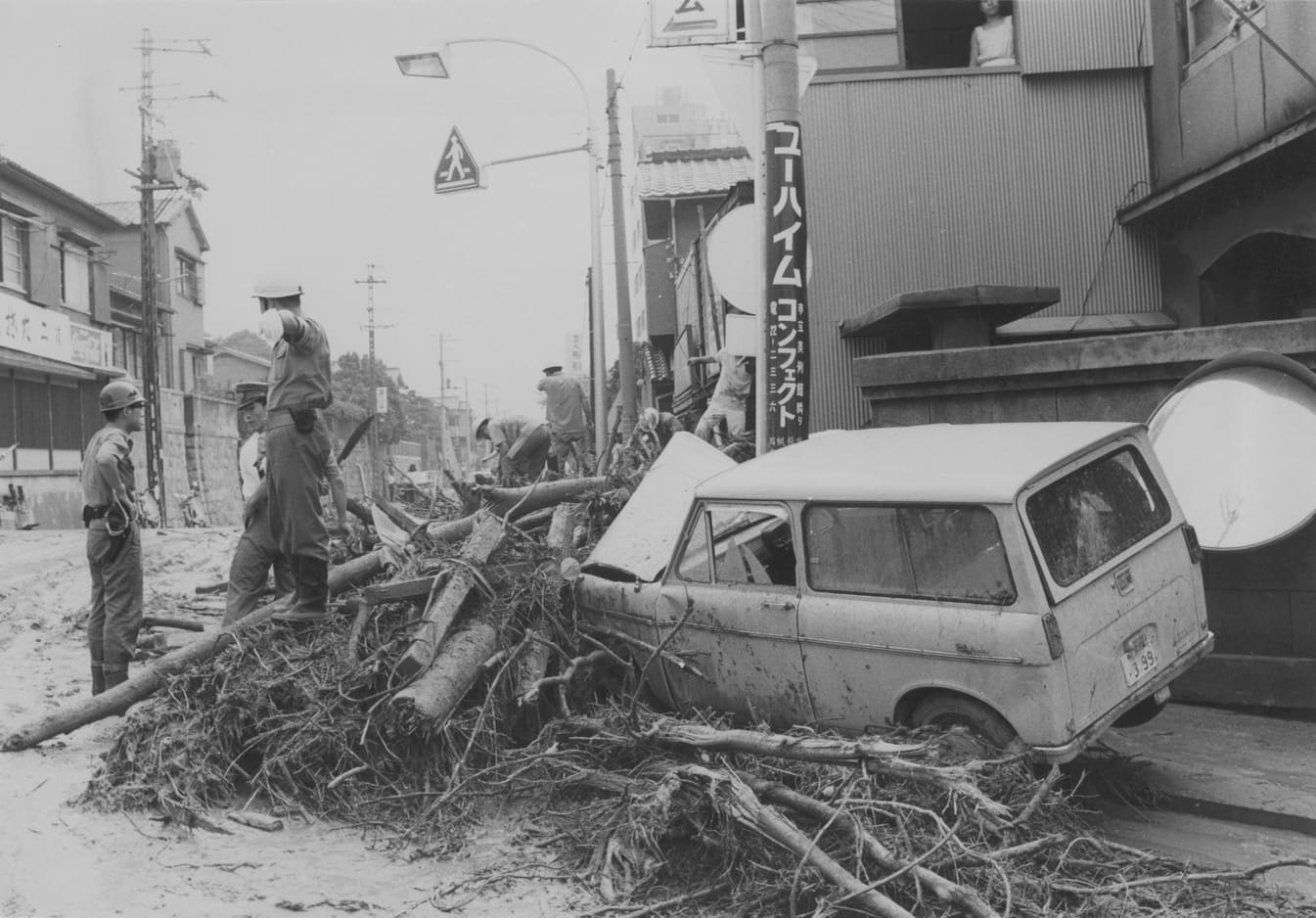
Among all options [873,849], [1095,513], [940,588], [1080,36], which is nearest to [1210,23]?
[1080,36]

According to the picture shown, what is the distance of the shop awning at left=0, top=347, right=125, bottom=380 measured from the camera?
25344mm

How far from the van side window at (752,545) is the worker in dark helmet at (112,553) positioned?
403 centimetres

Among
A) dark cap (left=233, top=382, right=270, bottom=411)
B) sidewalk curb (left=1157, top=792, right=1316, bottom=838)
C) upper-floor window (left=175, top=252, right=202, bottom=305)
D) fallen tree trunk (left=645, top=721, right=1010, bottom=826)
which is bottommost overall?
sidewalk curb (left=1157, top=792, right=1316, bottom=838)

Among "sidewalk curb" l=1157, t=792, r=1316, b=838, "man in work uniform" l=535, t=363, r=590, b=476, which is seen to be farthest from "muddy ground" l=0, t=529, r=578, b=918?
"man in work uniform" l=535, t=363, r=590, b=476

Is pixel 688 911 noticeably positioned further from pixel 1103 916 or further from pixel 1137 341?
pixel 1137 341

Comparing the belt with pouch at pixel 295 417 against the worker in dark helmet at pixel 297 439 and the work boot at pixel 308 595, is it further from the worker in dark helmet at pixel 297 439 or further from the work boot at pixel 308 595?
the work boot at pixel 308 595

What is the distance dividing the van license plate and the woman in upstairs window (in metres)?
8.74

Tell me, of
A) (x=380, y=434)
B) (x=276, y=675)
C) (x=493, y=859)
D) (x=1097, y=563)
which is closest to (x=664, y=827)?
(x=493, y=859)

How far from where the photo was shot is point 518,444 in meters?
11.1

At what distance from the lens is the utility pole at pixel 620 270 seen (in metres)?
19.5

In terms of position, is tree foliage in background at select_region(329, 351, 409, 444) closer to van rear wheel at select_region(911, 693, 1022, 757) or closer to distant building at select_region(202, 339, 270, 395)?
distant building at select_region(202, 339, 270, 395)

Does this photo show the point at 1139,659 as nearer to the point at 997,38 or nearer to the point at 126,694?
the point at 126,694

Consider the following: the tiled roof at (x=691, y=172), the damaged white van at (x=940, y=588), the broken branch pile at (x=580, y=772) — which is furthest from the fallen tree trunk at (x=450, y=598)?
the tiled roof at (x=691, y=172)

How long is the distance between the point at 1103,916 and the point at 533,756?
8.99ft
